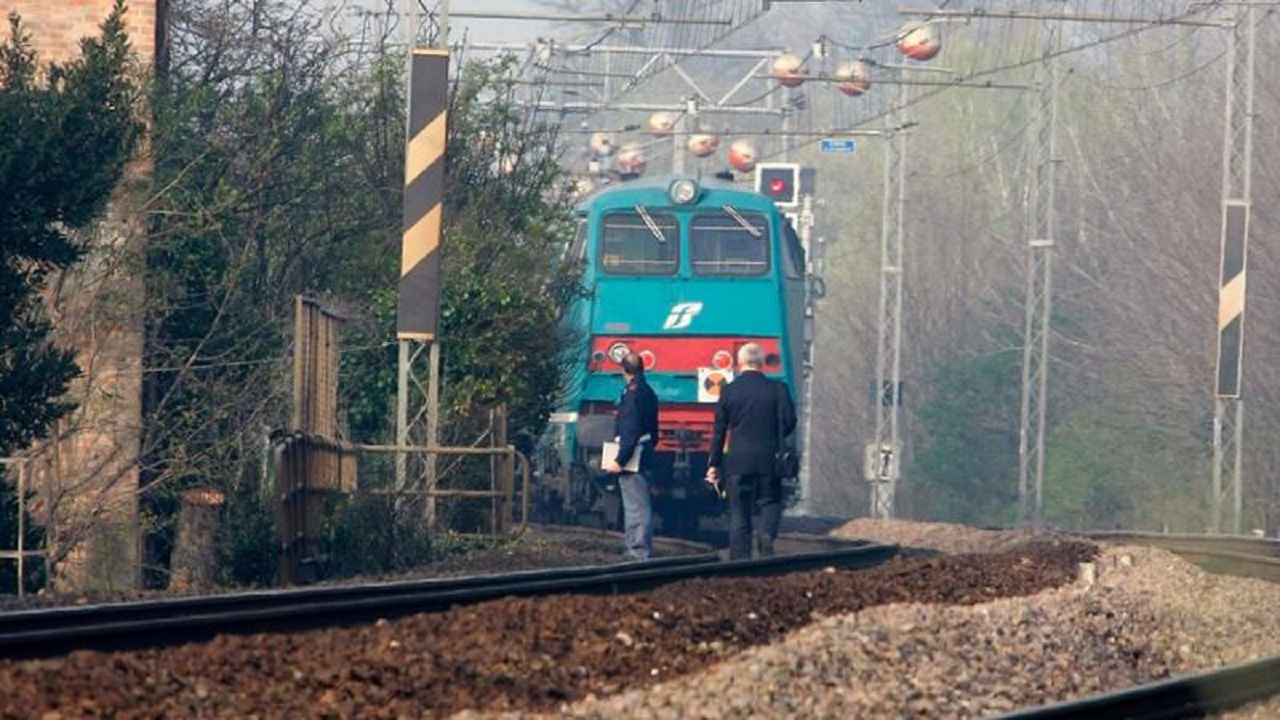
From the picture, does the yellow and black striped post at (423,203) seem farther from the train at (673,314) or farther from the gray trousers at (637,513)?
the train at (673,314)

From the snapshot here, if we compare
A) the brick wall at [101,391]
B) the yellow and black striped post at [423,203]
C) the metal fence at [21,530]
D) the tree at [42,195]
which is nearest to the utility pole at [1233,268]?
the yellow and black striped post at [423,203]

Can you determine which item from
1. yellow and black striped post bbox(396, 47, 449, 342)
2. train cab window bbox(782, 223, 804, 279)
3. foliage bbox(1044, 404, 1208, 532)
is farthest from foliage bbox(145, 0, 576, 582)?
foliage bbox(1044, 404, 1208, 532)

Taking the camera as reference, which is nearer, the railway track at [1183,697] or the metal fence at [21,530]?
the railway track at [1183,697]

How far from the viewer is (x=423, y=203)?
61.9 ft

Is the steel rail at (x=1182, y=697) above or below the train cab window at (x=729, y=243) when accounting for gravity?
below

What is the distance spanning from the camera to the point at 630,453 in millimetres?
17062

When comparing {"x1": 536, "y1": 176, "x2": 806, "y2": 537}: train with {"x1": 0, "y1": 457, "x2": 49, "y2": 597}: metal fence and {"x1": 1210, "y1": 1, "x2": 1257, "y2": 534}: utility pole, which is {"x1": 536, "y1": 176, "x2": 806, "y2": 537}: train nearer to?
{"x1": 1210, "y1": 1, "x2": 1257, "y2": 534}: utility pole

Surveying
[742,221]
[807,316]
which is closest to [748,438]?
[742,221]

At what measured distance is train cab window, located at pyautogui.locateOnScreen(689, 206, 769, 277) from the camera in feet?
79.5

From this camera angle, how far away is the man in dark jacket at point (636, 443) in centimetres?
1705

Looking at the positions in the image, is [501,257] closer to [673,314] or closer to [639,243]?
[639,243]

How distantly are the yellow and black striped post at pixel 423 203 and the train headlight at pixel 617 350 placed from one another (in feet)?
16.3

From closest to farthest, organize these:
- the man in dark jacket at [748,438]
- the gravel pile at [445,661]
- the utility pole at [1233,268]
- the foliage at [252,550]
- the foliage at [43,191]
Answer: the gravel pile at [445,661] < the man in dark jacket at [748,438] < the foliage at [43,191] < the foliage at [252,550] < the utility pole at [1233,268]

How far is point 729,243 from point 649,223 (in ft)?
2.98
